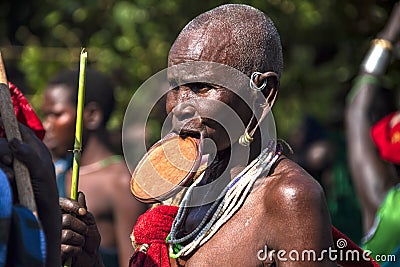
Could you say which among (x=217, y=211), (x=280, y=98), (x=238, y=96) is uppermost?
(x=238, y=96)

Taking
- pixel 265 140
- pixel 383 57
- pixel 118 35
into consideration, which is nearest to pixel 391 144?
pixel 383 57

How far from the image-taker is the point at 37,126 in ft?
9.65

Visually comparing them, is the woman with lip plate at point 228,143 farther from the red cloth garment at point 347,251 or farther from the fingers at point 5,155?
the fingers at point 5,155

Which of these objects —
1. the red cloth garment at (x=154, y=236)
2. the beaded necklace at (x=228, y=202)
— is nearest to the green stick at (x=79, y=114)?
the red cloth garment at (x=154, y=236)

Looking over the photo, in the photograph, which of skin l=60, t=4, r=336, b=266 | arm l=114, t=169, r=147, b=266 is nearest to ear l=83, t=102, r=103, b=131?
arm l=114, t=169, r=147, b=266

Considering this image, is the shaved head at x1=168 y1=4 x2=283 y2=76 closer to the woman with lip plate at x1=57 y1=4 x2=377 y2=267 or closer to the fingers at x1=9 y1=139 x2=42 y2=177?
the woman with lip plate at x1=57 y1=4 x2=377 y2=267

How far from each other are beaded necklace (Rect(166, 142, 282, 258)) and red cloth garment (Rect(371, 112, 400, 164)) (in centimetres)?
218

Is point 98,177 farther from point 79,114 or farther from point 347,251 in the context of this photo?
point 347,251

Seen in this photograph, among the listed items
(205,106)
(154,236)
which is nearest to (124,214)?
(154,236)

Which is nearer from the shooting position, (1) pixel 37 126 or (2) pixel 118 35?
(1) pixel 37 126

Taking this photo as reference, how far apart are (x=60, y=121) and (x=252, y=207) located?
3.10 meters

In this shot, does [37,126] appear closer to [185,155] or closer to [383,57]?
[185,155]

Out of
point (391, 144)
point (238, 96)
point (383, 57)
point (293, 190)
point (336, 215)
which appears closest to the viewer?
point (293, 190)

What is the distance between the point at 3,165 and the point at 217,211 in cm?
79
